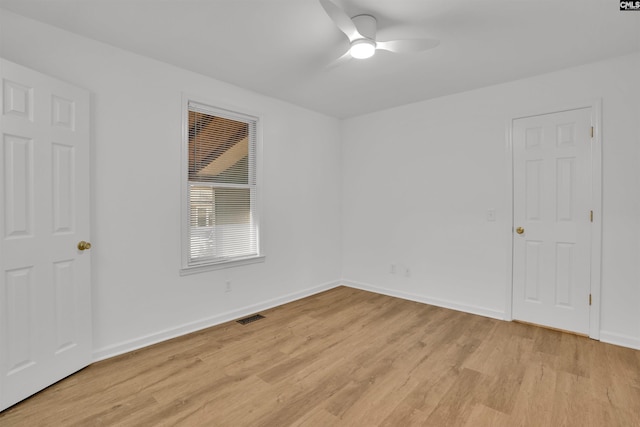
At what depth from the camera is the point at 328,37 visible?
2416 millimetres

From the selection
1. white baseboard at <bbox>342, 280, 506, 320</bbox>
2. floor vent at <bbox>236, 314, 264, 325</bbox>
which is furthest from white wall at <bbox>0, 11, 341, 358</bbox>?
white baseboard at <bbox>342, 280, 506, 320</bbox>

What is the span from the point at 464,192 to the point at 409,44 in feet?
6.74

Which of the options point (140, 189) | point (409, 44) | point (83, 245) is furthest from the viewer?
point (140, 189)

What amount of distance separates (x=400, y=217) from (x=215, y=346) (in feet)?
8.99

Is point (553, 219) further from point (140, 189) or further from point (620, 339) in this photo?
point (140, 189)

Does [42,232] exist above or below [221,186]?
below

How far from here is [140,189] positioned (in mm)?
2762

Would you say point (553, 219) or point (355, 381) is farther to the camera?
point (553, 219)

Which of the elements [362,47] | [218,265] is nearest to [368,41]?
[362,47]

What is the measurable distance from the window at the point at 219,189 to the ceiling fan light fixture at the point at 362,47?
1.70m

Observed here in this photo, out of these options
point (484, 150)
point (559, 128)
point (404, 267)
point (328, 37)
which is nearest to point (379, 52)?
point (328, 37)

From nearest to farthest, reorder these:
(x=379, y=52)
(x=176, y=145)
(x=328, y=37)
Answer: (x=328, y=37)
(x=379, y=52)
(x=176, y=145)

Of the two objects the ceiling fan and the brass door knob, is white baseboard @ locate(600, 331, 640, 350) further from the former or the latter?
the brass door knob

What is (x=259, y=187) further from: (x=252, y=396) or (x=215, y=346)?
(x=252, y=396)
